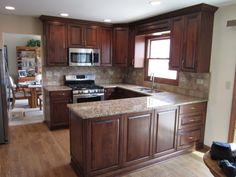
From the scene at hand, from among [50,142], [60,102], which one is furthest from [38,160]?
[60,102]

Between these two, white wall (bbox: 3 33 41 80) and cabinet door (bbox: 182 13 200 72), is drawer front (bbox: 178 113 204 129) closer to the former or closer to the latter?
cabinet door (bbox: 182 13 200 72)

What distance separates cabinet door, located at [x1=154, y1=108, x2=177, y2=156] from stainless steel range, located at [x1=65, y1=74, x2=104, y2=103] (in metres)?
1.96

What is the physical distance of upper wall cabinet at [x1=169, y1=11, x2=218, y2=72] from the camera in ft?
10.2

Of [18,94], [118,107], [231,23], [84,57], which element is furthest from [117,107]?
[18,94]

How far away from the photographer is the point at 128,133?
2.61 m

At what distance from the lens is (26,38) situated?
858cm

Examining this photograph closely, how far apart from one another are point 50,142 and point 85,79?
184cm

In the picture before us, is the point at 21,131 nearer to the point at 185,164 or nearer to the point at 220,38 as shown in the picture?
the point at 185,164

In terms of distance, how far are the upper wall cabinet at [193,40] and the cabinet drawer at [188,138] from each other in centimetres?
104

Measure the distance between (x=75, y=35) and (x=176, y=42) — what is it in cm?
226

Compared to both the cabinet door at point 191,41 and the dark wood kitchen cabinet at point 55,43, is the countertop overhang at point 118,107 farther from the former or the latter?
the dark wood kitchen cabinet at point 55,43

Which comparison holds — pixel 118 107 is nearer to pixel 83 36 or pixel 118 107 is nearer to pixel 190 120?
pixel 190 120

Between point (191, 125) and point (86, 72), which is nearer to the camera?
point (191, 125)

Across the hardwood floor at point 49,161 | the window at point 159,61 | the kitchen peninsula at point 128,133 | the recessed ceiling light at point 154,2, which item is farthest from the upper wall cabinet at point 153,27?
the hardwood floor at point 49,161
